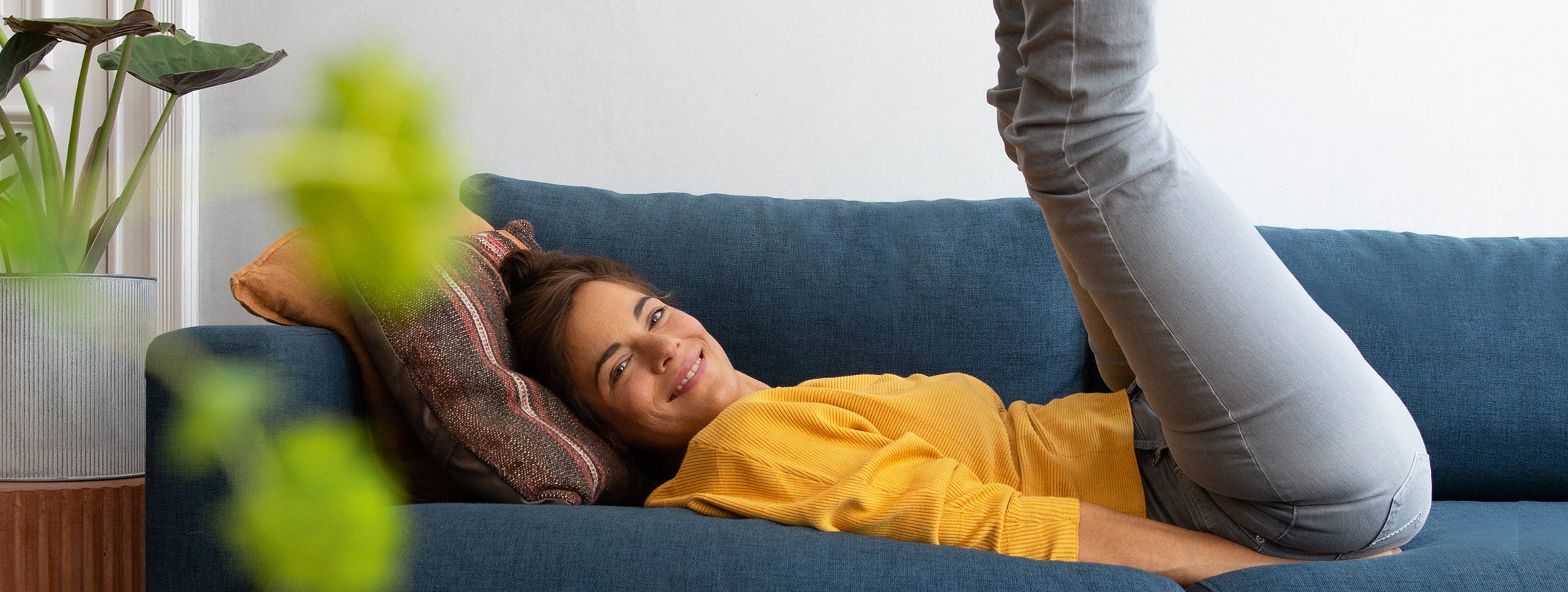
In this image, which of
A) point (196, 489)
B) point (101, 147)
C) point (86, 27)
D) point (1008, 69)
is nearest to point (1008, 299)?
point (1008, 69)

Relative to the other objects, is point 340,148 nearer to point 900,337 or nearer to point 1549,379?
point 900,337

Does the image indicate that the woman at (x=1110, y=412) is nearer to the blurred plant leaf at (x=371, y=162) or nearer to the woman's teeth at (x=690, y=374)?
the woman's teeth at (x=690, y=374)

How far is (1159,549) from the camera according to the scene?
0.95m

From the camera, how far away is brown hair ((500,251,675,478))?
1200 millimetres

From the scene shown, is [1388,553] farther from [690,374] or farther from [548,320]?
[548,320]

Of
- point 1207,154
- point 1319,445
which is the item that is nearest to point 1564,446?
point 1207,154

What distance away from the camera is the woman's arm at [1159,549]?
0.94m

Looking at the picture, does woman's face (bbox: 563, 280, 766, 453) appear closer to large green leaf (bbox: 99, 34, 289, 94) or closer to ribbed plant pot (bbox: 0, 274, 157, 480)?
large green leaf (bbox: 99, 34, 289, 94)

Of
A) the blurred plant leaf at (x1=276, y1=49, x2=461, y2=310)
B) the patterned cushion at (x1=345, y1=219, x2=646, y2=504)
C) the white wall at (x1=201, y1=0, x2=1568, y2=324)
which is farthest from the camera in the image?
the white wall at (x1=201, y1=0, x2=1568, y2=324)

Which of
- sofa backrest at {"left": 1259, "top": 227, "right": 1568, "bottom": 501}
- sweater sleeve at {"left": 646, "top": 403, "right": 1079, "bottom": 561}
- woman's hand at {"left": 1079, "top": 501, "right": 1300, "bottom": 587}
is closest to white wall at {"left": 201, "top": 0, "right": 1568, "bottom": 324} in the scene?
sofa backrest at {"left": 1259, "top": 227, "right": 1568, "bottom": 501}

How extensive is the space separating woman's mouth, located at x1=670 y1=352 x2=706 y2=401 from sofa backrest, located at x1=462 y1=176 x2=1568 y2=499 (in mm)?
320

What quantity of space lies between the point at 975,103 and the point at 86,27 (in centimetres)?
146

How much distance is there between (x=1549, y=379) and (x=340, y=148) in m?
1.88

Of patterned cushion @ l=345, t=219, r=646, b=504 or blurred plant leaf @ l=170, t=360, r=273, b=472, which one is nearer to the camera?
blurred plant leaf @ l=170, t=360, r=273, b=472
